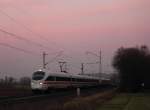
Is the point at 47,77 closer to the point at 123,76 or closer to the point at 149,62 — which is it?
the point at 123,76

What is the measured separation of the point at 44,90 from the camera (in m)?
61.9

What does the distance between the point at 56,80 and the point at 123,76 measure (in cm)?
3469

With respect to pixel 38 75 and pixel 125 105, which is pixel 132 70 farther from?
pixel 125 105

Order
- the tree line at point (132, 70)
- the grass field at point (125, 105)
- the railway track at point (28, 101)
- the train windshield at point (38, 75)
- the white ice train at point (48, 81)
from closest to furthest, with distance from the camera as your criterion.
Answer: the railway track at point (28, 101) < the grass field at point (125, 105) < the white ice train at point (48, 81) < the train windshield at point (38, 75) < the tree line at point (132, 70)

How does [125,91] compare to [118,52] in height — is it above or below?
below

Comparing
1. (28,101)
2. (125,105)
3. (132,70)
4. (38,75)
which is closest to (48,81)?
(38,75)

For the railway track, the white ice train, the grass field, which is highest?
the white ice train

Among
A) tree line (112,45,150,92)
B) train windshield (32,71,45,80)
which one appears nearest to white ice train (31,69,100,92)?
train windshield (32,71,45,80)

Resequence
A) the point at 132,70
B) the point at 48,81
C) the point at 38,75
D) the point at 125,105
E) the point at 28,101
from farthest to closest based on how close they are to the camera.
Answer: the point at 132,70 < the point at 48,81 < the point at 38,75 < the point at 125,105 < the point at 28,101

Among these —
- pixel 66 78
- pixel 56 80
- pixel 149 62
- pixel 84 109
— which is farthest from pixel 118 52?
pixel 84 109

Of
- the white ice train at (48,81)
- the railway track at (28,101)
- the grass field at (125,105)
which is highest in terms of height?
the white ice train at (48,81)

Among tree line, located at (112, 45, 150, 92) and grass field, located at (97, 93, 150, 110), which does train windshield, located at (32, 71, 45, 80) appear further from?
tree line, located at (112, 45, 150, 92)

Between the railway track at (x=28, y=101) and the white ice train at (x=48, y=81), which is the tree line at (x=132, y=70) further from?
the railway track at (x=28, y=101)

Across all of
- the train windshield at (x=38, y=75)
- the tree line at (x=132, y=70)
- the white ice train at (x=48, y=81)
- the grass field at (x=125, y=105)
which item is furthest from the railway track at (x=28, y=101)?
the tree line at (x=132, y=70)
